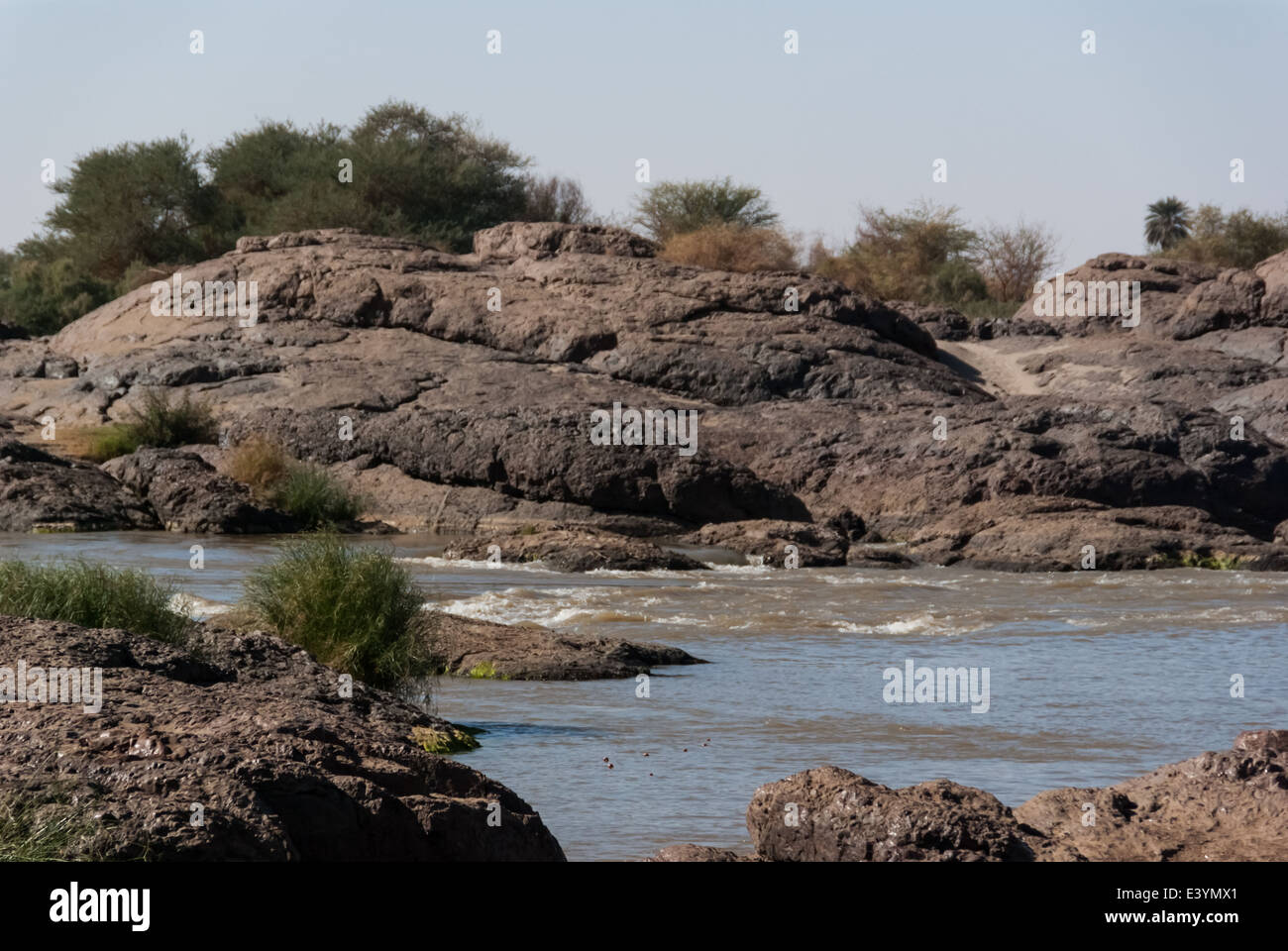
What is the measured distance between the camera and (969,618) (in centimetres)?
1238

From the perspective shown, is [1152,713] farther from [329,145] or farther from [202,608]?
[329,145]

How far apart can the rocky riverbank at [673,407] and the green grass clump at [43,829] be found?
12.0 meters

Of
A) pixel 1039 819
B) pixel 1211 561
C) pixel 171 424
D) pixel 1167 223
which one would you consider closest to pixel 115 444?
pixel 171 424

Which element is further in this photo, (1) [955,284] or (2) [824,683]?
(1) [955,284]

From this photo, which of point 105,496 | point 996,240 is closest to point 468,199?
point 996,240

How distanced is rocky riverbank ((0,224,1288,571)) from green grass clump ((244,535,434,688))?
23.7 feet

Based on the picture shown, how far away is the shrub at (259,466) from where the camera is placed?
63.4 feet

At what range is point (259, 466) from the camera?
763 inches

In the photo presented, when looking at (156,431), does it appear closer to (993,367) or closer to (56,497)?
(56,497)

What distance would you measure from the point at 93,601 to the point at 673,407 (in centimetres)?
1558

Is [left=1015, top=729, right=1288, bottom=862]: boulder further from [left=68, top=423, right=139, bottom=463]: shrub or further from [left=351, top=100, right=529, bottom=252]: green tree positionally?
[left=351, top=100, right=529, bottom=252]: green tree

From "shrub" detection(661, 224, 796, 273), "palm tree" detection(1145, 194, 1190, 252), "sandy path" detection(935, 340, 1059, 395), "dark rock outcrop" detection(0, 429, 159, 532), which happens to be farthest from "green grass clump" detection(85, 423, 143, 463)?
"palm tree" detection(1145, 194, 1190, 252)

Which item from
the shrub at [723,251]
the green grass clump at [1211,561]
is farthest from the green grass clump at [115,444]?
the green grass clump at [1211,561]
